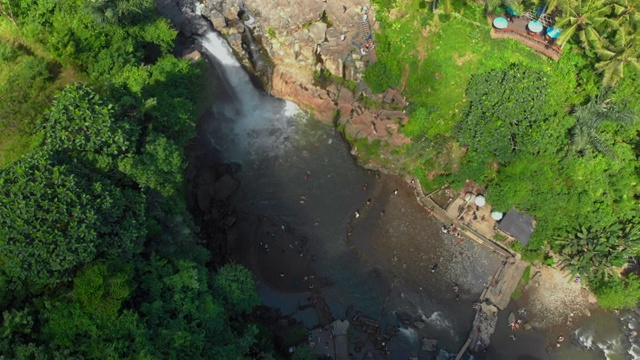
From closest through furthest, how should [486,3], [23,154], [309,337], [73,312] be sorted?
[73,312]
[23,154]
[309,337]
[486,3]

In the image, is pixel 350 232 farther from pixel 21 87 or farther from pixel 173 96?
pixel 21 87

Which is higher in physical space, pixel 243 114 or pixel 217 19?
pixel 217 19

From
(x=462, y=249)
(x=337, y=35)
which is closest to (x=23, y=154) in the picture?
(x=337, y=35)

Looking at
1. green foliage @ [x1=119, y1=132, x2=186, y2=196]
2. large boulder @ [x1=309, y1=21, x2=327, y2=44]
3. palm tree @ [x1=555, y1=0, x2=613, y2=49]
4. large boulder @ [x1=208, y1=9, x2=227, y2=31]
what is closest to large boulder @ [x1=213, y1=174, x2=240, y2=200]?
green foliage @ [x1=119, y1=132, x2=186, y2=196]

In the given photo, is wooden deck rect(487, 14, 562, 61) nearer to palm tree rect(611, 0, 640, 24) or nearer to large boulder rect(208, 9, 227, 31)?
palm tree rect(611, 0, 640, 24)

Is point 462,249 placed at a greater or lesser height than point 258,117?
lesser

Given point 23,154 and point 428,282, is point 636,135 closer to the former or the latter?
point 428,282

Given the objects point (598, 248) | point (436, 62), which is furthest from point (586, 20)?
point (598, 248)
